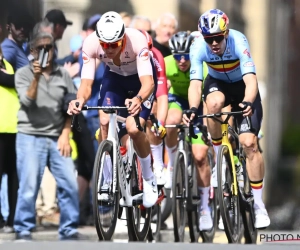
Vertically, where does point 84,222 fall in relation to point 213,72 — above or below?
below

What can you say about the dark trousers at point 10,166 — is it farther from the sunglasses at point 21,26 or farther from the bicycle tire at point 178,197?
the bicycle tire at point 178,197

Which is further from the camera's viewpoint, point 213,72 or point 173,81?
point 173,81

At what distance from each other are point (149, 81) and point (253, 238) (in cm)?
231

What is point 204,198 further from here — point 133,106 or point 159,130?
point 133,106

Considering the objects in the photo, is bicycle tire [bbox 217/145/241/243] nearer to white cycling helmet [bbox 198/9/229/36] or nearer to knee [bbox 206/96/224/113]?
knee [bbox 206/96/224/113]

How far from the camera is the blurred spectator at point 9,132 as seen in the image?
45.3 feet

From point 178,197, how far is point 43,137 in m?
1.62

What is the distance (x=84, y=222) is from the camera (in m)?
15.2

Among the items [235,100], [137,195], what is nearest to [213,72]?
[235,100]

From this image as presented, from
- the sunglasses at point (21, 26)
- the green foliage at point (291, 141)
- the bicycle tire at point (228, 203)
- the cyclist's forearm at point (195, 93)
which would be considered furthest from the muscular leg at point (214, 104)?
the green foliage at point (291, 141)

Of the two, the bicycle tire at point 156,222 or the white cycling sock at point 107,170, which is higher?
the white cycling sock at point 107,170

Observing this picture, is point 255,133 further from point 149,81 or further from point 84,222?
point 84,222

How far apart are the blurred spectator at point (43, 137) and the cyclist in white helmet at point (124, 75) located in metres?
1.46

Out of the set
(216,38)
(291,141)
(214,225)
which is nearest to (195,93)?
Answer: (216,38)
